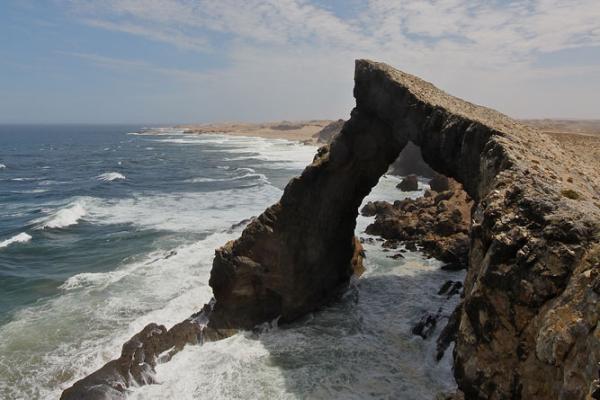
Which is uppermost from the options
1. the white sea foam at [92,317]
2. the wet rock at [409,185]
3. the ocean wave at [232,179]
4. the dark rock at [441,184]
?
the dark rock at [441,184]

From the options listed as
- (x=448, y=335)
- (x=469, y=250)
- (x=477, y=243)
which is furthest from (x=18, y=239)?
(x=477, y=243)

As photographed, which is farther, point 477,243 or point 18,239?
point 18,239

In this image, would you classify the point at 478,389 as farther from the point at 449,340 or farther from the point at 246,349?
the point at 246,349

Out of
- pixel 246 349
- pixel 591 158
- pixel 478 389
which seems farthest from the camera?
pixel 591 158

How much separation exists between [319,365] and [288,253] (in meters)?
5.72

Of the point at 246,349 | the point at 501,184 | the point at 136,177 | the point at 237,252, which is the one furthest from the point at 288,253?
the point at 136,177

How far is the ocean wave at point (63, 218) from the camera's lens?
135ft

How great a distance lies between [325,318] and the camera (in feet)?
70.6

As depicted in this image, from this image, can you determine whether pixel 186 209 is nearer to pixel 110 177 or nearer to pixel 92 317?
pixel 92 317

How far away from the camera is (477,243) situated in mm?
13312

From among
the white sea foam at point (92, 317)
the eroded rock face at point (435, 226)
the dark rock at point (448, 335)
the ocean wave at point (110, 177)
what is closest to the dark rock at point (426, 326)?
the dark rock at point (448, 335)

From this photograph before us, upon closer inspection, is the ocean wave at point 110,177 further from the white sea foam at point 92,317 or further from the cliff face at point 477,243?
the cliff face at point 477,243

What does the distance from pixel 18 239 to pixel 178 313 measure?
22266 millimetres

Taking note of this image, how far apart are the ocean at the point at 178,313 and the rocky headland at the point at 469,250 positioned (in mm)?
1564
